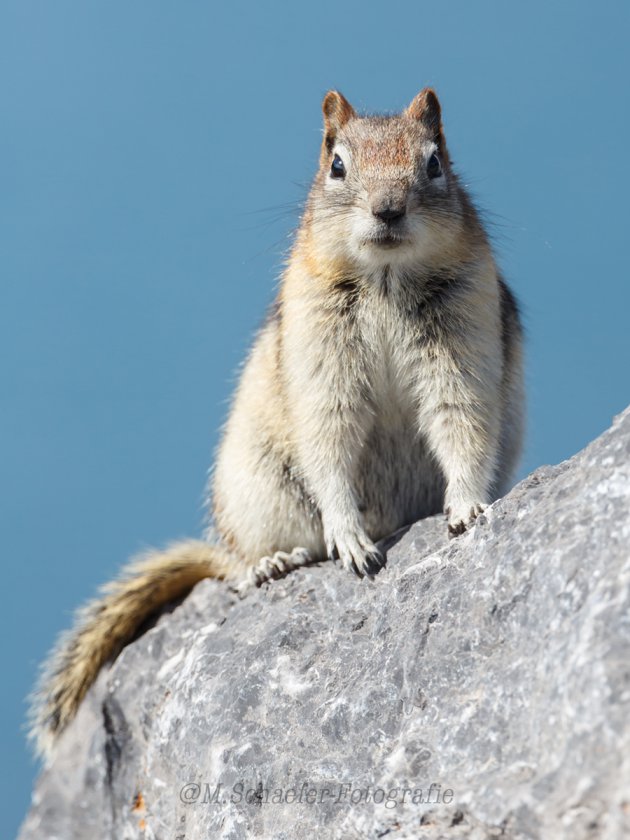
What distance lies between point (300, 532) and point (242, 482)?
1.35 feet

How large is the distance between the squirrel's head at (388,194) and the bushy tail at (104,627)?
2030 mm

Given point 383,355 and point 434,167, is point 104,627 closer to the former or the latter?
point 383,355

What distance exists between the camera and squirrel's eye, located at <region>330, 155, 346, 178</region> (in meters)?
4.94

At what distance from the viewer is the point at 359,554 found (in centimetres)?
488

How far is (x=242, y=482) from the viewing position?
18.5 feet

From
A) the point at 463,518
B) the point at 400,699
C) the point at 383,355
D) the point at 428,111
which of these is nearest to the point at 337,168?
the point at 428,111

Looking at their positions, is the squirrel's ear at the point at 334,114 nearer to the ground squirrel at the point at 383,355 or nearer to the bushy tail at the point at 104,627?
the ground squirrel at the point at 383,355

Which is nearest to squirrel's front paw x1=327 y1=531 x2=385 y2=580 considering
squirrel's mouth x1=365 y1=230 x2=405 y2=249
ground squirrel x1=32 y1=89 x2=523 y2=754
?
ground squirrel x1=32 y1=89 x2=523 y2=754

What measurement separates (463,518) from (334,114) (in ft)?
6.88

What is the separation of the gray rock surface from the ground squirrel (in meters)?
0.34

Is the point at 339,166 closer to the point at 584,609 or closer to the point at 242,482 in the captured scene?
the point at 242,482

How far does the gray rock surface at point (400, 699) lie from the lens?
2.79 metres

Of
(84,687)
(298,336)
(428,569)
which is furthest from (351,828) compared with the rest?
A: (84,687)

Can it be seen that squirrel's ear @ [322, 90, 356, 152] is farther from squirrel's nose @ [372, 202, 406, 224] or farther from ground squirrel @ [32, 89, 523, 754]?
squirrel's nose @ [372, 202, 406, 224]
